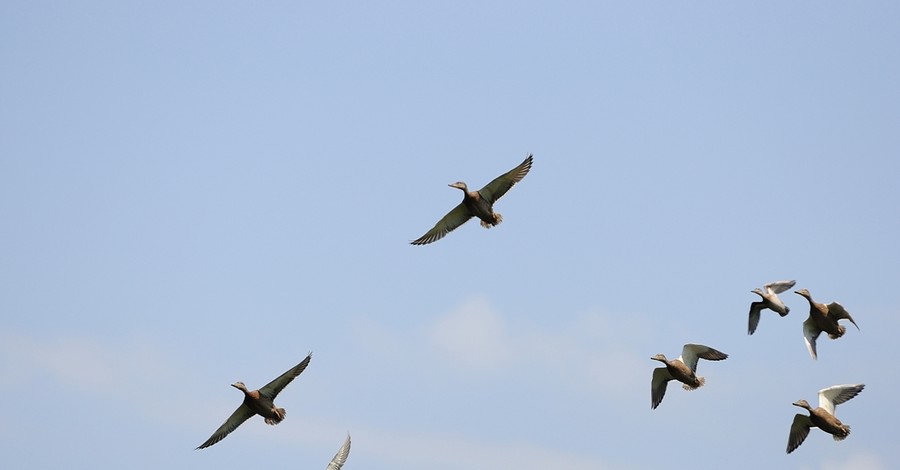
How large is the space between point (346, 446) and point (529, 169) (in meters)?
10.4

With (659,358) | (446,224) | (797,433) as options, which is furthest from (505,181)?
(797,433)

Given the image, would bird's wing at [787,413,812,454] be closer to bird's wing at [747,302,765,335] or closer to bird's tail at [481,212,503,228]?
bird's wing at [747,302,765,335]

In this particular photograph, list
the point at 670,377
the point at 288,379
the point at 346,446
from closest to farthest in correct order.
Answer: the point at 288,379, the point at 670,377, the point at 346,446

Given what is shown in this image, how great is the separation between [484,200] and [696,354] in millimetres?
7118

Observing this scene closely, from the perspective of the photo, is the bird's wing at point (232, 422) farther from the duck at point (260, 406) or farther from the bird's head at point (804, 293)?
the bird's head at point (804, 293)

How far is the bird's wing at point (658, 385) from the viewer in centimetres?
3675

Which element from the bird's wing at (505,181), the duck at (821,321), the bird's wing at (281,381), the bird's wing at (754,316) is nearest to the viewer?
the bird's wing at (281,381)

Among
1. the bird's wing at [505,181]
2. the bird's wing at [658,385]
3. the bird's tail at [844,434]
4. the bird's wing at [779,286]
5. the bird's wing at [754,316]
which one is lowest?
the bird's tail at [844,434]

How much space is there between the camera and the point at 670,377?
36.8 metres

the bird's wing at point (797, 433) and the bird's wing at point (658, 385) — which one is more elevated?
the bird's wing at point (658, 385)

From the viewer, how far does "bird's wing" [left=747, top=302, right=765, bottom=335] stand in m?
37.6

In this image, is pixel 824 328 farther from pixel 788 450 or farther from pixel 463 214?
pixel 463 214

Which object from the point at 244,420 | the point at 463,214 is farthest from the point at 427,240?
the point at 244,420

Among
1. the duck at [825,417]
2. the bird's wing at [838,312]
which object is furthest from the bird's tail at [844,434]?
the bird's wing at [838,312]
